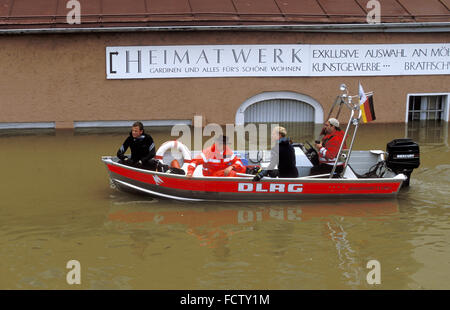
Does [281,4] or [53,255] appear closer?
[53,255]

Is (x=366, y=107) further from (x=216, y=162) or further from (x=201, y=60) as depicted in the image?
(x=201, y=60)

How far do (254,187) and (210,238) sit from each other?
1788 mm

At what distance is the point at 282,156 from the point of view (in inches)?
441

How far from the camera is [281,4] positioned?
19.0m

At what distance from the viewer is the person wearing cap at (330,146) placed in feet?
37.9

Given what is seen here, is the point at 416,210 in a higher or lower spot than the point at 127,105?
lower

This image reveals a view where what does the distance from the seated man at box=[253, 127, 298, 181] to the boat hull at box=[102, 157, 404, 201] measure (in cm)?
35

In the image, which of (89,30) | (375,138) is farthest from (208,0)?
(375,138)

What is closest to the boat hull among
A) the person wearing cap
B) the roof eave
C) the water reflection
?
the water reflection

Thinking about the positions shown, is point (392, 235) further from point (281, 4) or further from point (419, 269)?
point (281, 4)

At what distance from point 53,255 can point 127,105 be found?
396 inches

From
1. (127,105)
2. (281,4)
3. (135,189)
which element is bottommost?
(135,189)

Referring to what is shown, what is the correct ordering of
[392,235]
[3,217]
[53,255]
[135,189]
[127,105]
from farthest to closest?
[127,105] < [135,189] < [3,217] < [392,235] < [53,255]

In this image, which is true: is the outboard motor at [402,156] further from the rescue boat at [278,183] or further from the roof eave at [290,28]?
the roof eave at [290,28]
